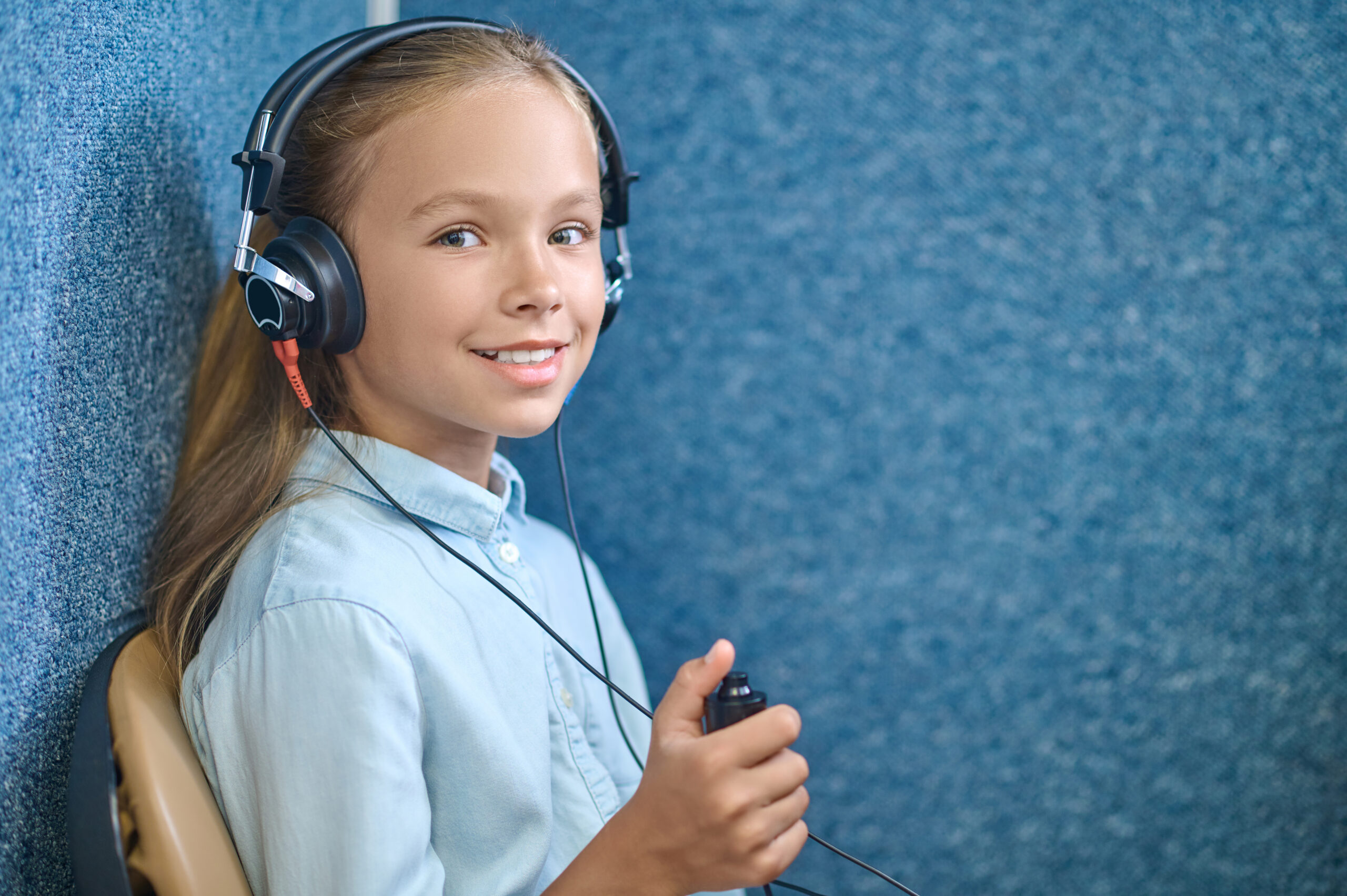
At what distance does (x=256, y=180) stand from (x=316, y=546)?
252 millimetres

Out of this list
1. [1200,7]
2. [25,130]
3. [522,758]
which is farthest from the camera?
[1200,7]

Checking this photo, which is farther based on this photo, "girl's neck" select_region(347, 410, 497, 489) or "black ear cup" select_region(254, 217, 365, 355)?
"girl's neck" select_region(347, 410, 497, 489)

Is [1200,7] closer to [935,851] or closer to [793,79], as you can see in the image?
[793,79]

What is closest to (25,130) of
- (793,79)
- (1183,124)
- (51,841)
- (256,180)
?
(256,180)

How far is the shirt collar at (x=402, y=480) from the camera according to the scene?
64 cm

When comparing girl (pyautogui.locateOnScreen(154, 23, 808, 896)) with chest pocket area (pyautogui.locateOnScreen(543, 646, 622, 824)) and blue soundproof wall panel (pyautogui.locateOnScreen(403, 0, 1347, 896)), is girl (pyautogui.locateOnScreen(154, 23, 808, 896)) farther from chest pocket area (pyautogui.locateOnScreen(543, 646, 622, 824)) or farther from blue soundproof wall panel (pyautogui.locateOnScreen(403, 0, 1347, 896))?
blue soundproof wall panel (pyautogui.locateOnScreen(403, 0, 1347, 896))

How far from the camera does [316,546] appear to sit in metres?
0.57

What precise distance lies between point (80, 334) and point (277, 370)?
0.16 metres

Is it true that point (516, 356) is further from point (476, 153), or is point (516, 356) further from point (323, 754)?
point (323, 754)

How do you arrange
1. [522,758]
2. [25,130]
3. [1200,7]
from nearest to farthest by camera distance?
[25,130] → [522,758] → [1200,7]

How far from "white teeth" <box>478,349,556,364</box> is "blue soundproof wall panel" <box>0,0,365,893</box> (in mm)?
259

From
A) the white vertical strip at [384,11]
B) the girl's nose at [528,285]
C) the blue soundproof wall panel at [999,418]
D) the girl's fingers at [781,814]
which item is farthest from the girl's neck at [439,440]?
the white vertical strip at [384,11]

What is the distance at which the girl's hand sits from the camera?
19.1 inches

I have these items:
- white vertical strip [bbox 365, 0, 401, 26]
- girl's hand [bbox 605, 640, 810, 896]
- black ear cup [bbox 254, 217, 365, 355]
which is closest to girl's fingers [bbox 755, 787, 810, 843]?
girl's hand [bbox 605, 640, 810, 896]
